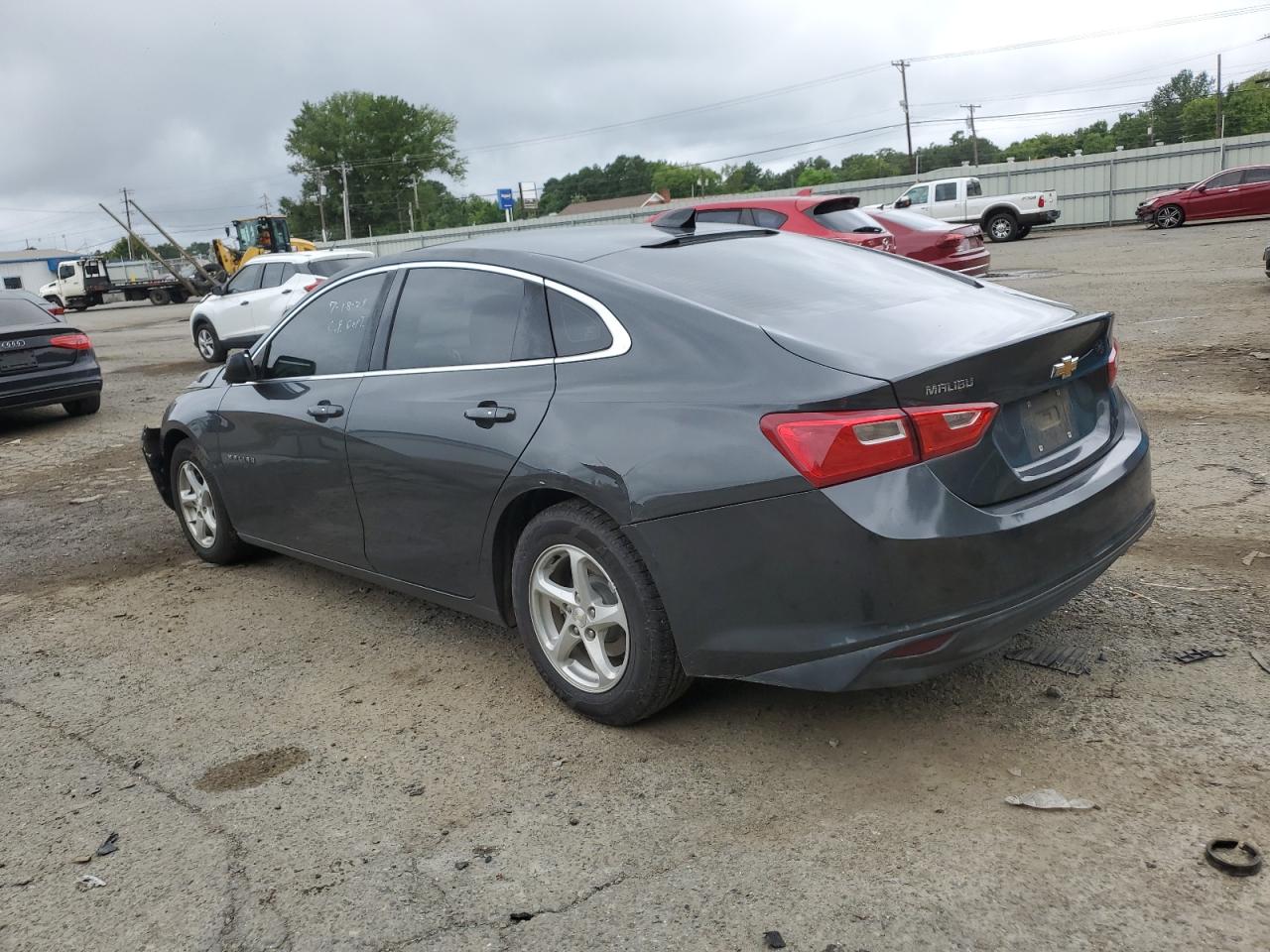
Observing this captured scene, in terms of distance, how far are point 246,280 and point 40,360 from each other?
239 inches

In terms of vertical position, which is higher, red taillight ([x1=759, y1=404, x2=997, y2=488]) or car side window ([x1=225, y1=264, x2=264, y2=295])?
car side window ([x1=225, y1=264, x2=264, y2=295])

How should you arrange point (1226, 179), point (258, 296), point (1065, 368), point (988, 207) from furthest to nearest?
point (988, 207), point (1226, 179), point (258, 296), point (1065, 368)

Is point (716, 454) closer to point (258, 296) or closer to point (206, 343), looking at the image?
point (258, 296)

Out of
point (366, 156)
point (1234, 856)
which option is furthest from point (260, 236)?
point (366, 156)

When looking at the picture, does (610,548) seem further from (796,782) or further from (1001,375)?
(1001,375)

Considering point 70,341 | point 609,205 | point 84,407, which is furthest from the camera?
point 609,205

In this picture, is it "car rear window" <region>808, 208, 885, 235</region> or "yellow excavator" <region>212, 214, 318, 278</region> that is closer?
"car rear window" <region>808, 208, 885, 235</region>

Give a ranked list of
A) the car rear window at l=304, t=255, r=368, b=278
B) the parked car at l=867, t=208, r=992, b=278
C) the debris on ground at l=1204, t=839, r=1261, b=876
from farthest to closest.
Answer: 1. the car rear window at l=304, t=255, r=368, b=278
2. the parked car at l=867, t=208, r=992, b=278
3. the debris on ground at l=1204, t=839, r=1261, b=876

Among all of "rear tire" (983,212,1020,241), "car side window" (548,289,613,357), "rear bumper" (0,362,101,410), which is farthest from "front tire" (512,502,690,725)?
"rear tire" (983,212,1020,241)

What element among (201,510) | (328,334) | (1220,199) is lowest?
(201,510)

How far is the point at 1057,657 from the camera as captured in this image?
365 cm

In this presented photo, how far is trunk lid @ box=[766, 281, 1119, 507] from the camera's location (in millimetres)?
2893

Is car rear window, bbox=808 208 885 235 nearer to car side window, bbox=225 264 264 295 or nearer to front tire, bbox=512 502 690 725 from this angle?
car side window, bbox=225 264 264 295

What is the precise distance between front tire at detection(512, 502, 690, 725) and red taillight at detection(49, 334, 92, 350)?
9.26m
